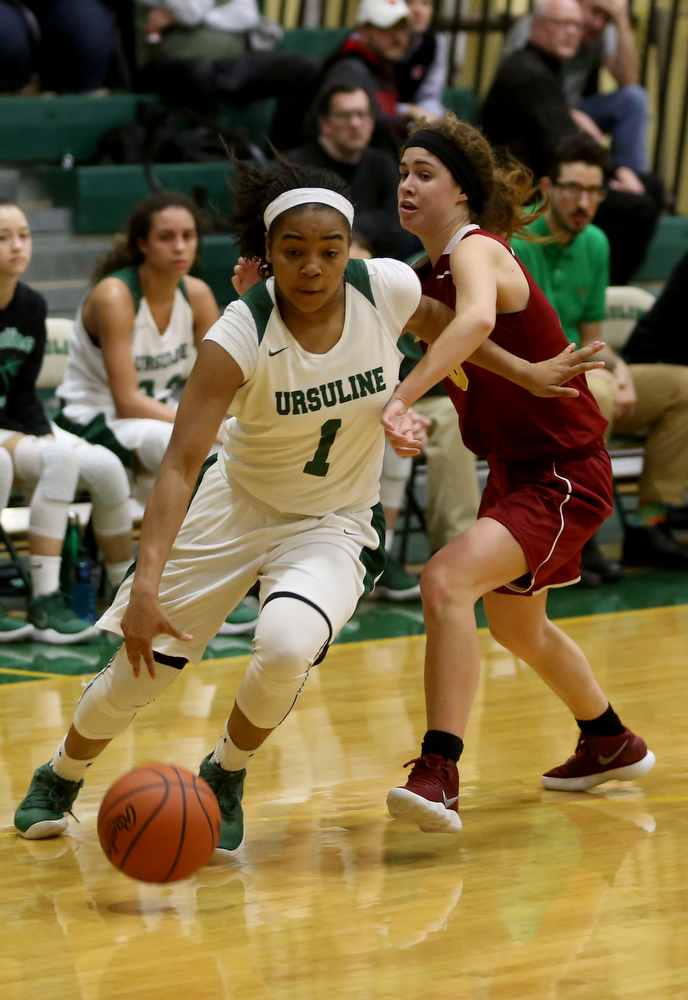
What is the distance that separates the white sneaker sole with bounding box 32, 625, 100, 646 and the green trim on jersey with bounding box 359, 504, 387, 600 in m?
2.19

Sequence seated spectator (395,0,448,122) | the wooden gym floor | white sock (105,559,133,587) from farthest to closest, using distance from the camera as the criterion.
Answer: seated spectator (395,0,448,122), white sock (105,559,133,587), the wooden gym floor

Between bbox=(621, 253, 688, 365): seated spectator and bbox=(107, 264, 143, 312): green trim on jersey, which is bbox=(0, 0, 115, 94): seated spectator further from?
bbox=(621, 253, 688, 365): seated spectator

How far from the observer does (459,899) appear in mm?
2750

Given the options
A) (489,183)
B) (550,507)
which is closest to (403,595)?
(550,507)

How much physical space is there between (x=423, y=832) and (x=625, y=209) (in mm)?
5166

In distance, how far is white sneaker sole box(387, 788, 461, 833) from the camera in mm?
2861

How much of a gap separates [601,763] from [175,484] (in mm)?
1434

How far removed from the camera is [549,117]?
24.2 ft

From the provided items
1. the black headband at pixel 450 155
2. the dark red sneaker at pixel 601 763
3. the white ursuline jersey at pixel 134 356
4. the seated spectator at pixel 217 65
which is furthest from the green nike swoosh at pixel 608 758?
the seated spectator at pixel 217 65

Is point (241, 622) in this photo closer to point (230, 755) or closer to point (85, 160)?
point (230, 755)

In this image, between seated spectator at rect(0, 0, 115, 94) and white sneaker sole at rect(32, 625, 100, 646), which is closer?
white sneaker sole at rect(32, 625, 100, 646)

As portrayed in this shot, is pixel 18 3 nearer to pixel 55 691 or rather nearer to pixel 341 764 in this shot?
pixel 55 691

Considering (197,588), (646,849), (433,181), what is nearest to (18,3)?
(433,181)

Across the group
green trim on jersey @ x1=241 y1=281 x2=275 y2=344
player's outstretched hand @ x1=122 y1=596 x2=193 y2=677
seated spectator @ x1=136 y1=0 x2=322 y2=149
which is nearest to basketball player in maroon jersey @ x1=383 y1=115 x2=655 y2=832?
green trim on jersey @ x1=241 y1=281 x2=275 y2=344
